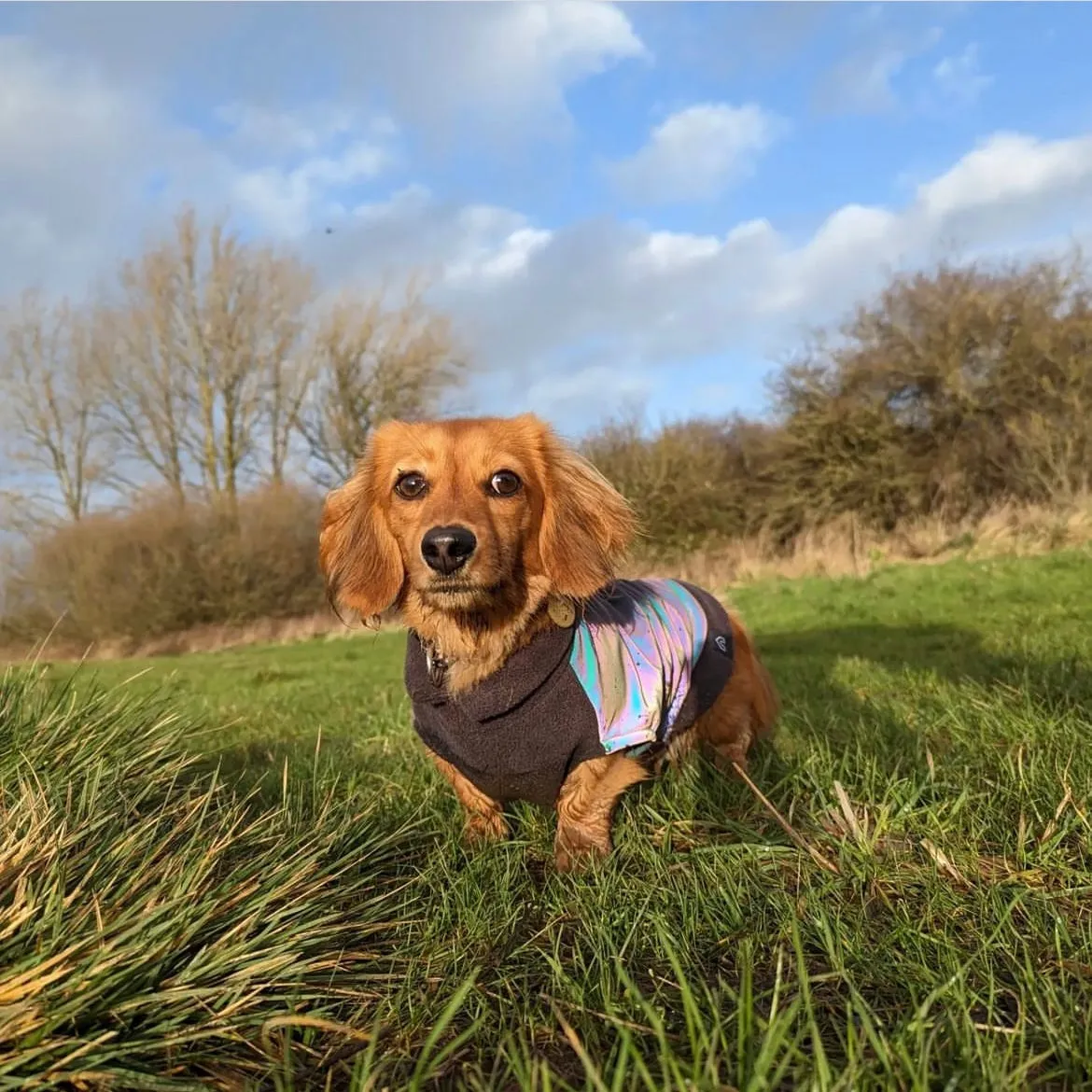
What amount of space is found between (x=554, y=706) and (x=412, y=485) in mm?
976

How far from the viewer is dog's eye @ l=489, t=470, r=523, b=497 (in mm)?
2863

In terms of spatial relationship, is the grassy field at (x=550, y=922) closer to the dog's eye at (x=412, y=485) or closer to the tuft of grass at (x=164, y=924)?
the tuft of grass at (x=164, y=924)

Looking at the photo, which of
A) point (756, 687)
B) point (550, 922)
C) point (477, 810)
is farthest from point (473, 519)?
point (756, 687)

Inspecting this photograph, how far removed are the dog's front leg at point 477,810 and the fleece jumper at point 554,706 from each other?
4cm

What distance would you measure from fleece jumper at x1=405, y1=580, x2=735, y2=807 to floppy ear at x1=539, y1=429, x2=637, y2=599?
163 millimetres

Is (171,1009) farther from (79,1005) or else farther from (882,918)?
(882,918)

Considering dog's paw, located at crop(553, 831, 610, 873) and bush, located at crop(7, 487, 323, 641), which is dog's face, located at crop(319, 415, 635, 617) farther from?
bush, located at crop(7, 487, 323, 641)

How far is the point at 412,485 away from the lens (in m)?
2.91

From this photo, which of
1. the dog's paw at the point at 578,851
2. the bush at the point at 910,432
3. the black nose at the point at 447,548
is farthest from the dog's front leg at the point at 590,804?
the bush at the point at 910,432

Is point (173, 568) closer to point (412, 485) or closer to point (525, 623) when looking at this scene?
point (412, 485)

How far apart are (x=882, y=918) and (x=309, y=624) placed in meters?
20.3

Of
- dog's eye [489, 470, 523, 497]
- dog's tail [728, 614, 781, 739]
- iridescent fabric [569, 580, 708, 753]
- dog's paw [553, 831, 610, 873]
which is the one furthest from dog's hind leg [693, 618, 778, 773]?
dog's eye [489, 470, 523, 497]

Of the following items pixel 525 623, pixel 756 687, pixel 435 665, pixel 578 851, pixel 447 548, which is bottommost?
pixel 578 851

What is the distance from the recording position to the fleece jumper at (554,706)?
2.48 meters
